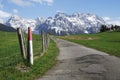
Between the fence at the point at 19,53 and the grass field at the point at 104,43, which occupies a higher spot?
→ the fence at the point at 19,53

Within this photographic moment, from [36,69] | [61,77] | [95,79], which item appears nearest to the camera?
[95,79]

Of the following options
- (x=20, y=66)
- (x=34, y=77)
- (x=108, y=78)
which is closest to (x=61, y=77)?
(x=34, y=77)

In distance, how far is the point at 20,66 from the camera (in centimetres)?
1497

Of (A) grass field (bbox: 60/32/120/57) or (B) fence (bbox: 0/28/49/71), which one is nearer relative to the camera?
(B) fence (bbox: 0/28/49/71)

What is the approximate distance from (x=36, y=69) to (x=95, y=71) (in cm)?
282

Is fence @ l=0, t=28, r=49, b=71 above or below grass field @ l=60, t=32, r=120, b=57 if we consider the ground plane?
above

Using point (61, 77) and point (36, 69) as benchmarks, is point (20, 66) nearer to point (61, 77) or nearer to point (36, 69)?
point (36, 69)

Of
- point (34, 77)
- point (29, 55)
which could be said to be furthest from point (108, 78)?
point (29, 55)

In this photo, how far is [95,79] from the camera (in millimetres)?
12023

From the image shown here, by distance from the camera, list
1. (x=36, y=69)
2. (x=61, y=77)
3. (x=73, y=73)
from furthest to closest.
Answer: (x=36, y=69), (x=73, y=73), (x=61, y=77)

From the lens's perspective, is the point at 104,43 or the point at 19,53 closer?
the point at 19,53

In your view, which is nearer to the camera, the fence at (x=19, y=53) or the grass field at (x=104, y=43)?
the fence at (x=19, y=53)

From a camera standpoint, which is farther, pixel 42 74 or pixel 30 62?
pixel 30 62

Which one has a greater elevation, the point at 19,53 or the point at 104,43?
the point at 19,53
